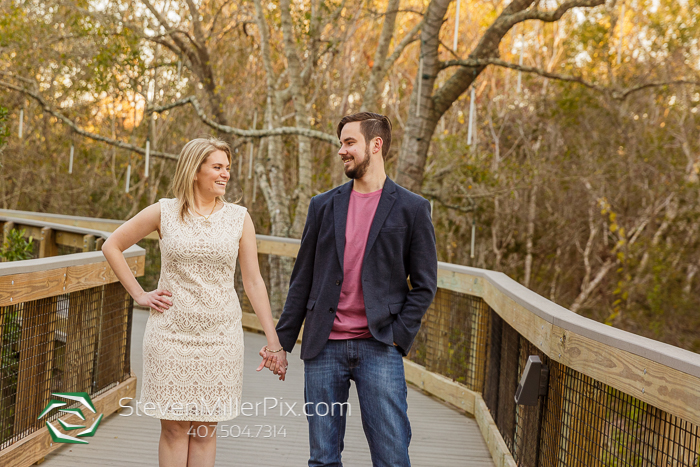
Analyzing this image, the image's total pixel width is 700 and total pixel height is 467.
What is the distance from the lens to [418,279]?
9.11 feet

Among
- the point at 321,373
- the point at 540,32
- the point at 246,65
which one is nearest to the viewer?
the point at 321,373

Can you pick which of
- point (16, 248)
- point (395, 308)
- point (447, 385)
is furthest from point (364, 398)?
point (16, 248)

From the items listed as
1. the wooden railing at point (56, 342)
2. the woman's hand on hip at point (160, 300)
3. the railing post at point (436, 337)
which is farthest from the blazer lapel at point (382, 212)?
the railing post at point (436, 337)

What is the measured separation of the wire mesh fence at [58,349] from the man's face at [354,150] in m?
1.77

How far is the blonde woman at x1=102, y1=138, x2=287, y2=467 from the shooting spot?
9.43ft

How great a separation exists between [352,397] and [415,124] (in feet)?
13.9

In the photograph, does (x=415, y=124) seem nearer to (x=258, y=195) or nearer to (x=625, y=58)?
(x=258, y=195)

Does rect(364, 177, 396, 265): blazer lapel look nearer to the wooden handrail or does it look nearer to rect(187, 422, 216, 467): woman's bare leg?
the wooden handrail

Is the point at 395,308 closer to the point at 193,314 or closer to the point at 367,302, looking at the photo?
the point at 367,302

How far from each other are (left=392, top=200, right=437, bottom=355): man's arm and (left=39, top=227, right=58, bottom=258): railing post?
543cm

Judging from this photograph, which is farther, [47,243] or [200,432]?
[47,243]

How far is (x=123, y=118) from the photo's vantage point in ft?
65.5

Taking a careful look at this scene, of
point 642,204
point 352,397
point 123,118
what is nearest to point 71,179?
point 123,118

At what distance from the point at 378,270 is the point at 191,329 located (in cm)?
80
